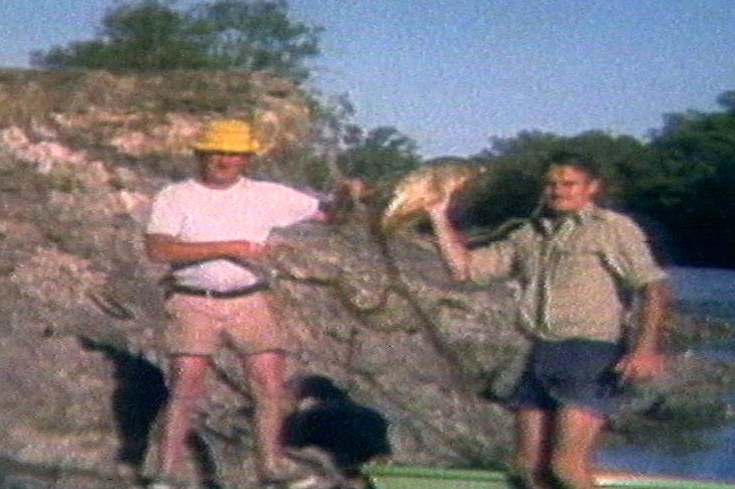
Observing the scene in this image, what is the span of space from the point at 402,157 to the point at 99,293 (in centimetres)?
231

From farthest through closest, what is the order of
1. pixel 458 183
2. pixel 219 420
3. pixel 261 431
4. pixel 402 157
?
1. pixel 402 157
2. pixel 219 420
3. pixel 261 431
4. pixel 458 183

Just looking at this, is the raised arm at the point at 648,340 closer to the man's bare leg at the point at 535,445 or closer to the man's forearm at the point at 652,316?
the man's forearm at the point at 652,316

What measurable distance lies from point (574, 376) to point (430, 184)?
1.02 metres

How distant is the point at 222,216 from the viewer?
325 inches

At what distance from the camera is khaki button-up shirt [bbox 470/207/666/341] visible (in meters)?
7.11

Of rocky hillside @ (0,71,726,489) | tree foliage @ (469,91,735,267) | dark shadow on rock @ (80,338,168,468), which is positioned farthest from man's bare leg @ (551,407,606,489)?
tree foliage @ (469,91,735,267)

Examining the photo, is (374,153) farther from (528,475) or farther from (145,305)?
(528,475)

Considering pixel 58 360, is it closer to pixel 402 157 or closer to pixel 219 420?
pixel 219 420

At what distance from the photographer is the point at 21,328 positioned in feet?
34.3

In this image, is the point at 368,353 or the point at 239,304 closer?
the point at 239,304

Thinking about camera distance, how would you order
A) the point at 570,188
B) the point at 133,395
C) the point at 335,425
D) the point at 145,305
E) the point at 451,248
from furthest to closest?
the point at 145,305 < the point at 133,395 < the point at 335,425 < the point at 451,248 < the point at 570,188

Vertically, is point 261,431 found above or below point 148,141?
below

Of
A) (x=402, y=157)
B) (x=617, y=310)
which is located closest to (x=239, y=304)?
(x=617, y=310)

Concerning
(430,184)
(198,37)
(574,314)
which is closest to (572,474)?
(574,314)
